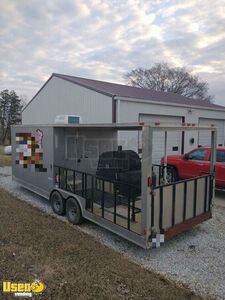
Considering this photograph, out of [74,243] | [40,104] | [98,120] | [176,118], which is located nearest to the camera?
[74,243]

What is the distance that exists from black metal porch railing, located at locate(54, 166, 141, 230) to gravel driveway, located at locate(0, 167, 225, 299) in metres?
0.39

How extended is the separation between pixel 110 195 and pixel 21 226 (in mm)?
1866

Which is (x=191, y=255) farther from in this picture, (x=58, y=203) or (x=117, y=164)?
(x=58, y=203)

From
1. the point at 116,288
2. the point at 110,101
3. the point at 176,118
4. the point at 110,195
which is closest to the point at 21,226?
the point at 110,195

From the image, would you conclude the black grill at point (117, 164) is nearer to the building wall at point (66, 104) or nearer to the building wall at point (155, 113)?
the building wall at point (155, 113)

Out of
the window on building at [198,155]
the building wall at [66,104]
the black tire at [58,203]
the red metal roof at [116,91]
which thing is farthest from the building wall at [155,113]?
the black tire at [58,203]

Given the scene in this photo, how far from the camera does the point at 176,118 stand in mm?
13648

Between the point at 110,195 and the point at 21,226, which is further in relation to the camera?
the point at 110,195

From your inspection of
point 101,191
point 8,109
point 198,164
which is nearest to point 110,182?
point 101,191

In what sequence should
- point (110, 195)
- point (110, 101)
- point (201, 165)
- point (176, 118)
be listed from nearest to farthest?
point (110, 195), point (201, 165), point (110, 101), point (176, 118)

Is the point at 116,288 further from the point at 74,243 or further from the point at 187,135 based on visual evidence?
the point at 187,135

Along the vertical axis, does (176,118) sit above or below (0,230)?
above

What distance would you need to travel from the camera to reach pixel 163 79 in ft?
125

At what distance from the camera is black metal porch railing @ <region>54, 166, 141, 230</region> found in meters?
4.41
